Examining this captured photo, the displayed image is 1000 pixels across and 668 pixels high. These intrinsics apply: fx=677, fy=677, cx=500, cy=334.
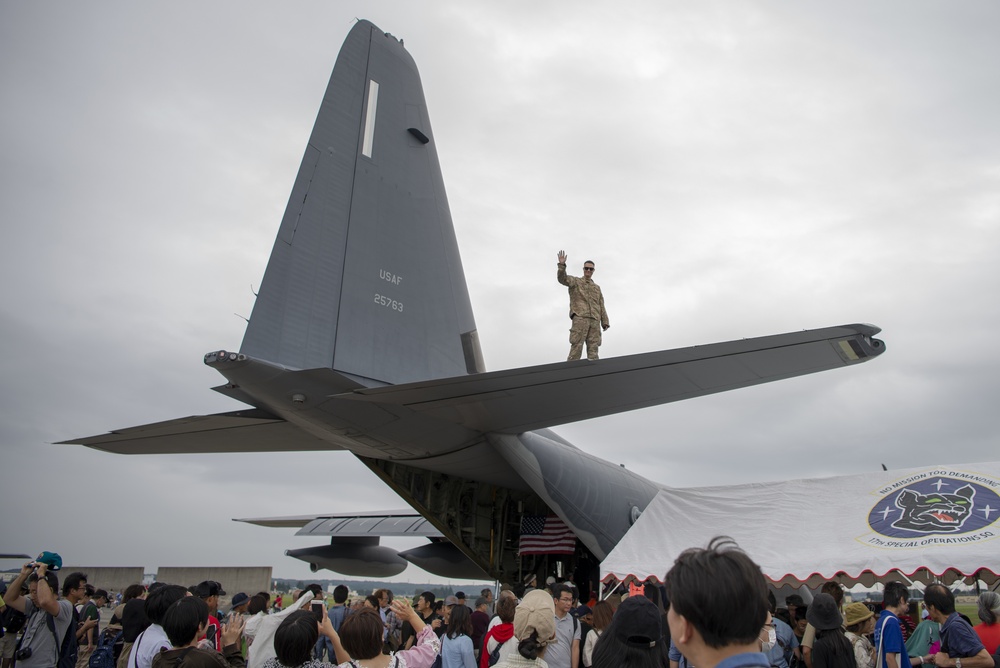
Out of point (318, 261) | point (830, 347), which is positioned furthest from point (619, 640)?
point (318, 261)

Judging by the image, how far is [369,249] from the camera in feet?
23.6

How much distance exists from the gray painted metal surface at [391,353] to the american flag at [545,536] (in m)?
1.27

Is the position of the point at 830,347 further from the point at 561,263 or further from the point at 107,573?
the point at 107,573

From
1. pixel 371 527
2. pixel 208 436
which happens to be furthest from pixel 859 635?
pixel 371 527

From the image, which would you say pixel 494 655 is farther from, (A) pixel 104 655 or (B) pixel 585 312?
(B) pixel 585 312

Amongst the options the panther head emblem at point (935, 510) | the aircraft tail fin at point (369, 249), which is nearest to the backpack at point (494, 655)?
the aircraft tail fin at point (369, 249)

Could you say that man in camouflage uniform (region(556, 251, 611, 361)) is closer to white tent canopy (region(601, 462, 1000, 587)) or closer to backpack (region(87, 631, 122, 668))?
white tent canopy (region(601, 462, 1000, 587))

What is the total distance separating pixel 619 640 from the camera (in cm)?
270

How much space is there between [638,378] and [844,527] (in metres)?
2.21

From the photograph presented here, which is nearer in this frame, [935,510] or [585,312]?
[935,510]

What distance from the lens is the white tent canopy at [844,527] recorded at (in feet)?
17.2

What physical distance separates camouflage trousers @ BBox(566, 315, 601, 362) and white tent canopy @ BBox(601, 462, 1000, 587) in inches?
83.5

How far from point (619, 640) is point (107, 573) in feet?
73.9

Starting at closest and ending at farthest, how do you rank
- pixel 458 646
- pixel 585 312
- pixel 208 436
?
pixel 458 646
pixel 208 436
pixel 585 312
